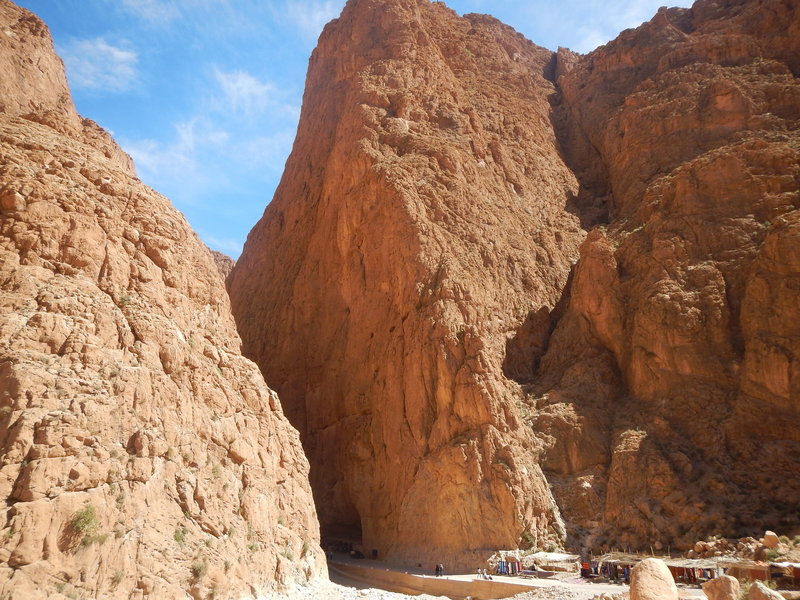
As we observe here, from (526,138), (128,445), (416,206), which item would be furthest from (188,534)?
(526,138)


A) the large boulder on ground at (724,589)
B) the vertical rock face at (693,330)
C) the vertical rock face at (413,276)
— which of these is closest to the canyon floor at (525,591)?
the vertical rock face at (413,276)

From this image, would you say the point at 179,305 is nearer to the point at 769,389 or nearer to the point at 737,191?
the point at 769,389

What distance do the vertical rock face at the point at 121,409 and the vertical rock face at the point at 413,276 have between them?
8153 mm

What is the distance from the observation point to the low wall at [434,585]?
75.9 feet

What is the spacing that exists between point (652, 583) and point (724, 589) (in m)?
1.47

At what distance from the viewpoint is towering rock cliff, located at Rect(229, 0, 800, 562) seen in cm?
2856

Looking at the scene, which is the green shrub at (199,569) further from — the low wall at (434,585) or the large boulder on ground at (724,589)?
the large boulder on ground at (724,589)

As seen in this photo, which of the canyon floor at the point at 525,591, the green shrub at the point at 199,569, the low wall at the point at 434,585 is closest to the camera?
the green shrub at the point at 199,569

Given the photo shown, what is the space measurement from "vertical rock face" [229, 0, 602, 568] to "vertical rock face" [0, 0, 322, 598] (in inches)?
321

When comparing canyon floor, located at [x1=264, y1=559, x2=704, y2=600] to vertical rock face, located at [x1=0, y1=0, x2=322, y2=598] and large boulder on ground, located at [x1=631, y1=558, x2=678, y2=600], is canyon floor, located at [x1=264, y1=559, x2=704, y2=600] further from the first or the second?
large boulder on ground, located at [x1=631, y1=558, x2=678, y2=600]

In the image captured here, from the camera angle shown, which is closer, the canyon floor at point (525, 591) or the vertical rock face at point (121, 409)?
the vertical rock face at point (121, 409)

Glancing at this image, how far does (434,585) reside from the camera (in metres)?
25.0

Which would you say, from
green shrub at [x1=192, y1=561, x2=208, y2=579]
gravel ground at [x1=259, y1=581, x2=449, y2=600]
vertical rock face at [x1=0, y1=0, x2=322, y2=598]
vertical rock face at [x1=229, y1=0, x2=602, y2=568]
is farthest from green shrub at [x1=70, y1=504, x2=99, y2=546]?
vertical rock face at [x1=229, y1=0, x2=602, y2=568]

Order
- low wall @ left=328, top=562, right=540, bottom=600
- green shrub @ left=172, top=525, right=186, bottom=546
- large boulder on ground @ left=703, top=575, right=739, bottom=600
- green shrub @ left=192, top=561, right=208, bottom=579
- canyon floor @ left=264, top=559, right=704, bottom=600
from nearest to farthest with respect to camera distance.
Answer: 1. large boulder on ground @ left=703, top=575, right=739, bottom=600
2. green shrub @ left=192, top=561, right=208, bottom=579
3. green shrub @ left=172, top=525, right=186, bottom=546
4. canyon floor @ left=264, top=559, right=704, bottom=600
5. low wall @ left=328, top=562, right=540, bottom=600
